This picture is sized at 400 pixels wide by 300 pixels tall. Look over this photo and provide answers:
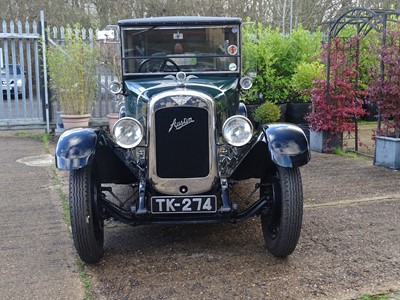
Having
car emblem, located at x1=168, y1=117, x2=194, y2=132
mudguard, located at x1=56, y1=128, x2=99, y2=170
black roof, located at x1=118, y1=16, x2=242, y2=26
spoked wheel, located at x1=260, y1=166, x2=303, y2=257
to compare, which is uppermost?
black roof, located at x1=118, y1=16, x2=242, y2=26

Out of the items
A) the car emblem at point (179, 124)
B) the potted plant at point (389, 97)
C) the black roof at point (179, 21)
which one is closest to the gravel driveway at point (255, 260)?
the car emblem at point (179, 124)

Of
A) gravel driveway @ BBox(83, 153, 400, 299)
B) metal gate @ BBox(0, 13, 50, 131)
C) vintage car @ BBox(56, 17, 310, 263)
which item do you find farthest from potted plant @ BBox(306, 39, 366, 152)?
metal gate @ BBox(0, 13, 50, 131)

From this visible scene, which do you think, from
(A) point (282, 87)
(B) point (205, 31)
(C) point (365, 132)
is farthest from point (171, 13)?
(B) point (205, 31)

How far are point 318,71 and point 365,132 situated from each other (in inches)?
73.1

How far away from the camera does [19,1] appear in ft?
51.8

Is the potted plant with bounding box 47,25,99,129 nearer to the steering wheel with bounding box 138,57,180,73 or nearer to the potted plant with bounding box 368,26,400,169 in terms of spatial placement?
the steering wheel with bounding box 138,57,180,73

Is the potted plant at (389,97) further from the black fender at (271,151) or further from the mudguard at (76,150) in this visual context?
the mudguard at (76,150)

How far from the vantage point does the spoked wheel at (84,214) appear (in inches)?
128

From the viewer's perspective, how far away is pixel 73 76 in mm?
8766

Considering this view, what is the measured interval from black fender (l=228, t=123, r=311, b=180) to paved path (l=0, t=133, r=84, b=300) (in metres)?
1.46

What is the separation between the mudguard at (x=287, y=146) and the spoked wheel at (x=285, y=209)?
0.31 feet

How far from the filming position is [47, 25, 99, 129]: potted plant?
871 centimetres

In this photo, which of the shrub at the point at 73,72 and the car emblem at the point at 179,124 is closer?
the car emblem at the point at 179,124

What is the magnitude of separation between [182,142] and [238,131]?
431 mm
